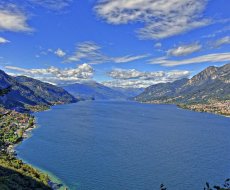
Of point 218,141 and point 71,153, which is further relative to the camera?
point 218,141

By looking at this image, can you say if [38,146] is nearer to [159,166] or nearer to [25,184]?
[159,166]

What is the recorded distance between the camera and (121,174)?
11025 centimetres

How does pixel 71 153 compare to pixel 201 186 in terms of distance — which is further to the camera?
pixel 71 153

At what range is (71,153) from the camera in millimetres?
144125

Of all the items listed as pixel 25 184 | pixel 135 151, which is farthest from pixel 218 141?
pixel 25 184

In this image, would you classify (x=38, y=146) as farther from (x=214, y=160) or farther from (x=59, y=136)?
(x=214, y=160)

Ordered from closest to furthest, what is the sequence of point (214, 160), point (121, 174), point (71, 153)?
point (121, 174)
point (214, 160)
point (71, 153)

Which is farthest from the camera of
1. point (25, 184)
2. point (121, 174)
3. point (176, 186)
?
point (121, 174)

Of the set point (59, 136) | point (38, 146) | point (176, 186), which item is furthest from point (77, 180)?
point (59, 136)

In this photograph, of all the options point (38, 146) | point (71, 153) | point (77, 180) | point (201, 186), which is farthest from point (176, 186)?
point (38, 146)

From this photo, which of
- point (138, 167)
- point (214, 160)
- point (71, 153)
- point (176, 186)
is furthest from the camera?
point (71, 153)

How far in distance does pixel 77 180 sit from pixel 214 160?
66.7 m

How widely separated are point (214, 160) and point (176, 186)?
142 feet

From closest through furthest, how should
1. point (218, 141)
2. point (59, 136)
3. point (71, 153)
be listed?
point (71, 153) < point (218, 141) < point (59, 136)
